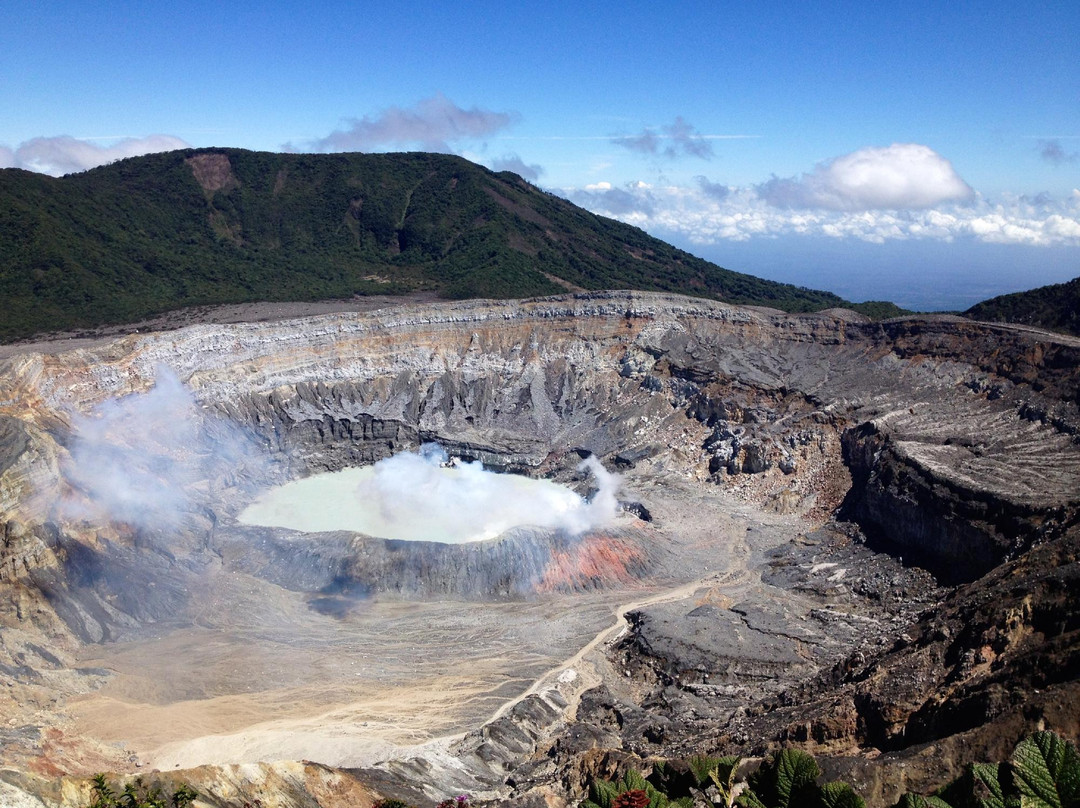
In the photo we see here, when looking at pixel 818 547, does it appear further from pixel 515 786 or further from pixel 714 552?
pixel 515 786

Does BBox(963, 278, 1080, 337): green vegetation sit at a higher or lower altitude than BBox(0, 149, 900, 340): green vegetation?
lower

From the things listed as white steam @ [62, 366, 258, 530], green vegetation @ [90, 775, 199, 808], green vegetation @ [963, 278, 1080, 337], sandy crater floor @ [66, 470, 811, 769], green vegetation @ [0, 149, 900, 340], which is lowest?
sandy crater floor @ [66, 470, 811, 769]

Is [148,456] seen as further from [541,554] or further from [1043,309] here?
[1043,309]

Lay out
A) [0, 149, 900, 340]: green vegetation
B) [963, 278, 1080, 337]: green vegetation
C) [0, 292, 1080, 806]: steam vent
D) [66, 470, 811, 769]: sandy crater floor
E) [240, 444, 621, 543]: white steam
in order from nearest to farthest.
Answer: [0, 292, 1080, 806]: steam vent → [66, 470, 811, 769]: sandy crater floor → [240, 444, 621, 543]: white steam → [963, 278, 1080, 337]: green vegetation → [0, 149, 900, 340]: green vegetation

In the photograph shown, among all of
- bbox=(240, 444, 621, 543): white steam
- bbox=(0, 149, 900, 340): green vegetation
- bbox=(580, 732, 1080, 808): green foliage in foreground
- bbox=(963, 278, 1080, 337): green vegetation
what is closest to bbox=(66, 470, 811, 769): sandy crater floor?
bbox=(240, 444, 621, 543): white steam

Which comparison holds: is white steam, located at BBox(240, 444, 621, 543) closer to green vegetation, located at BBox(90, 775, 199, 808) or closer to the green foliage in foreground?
green vegetation, located at BBox(90, 775, 199, 808)
